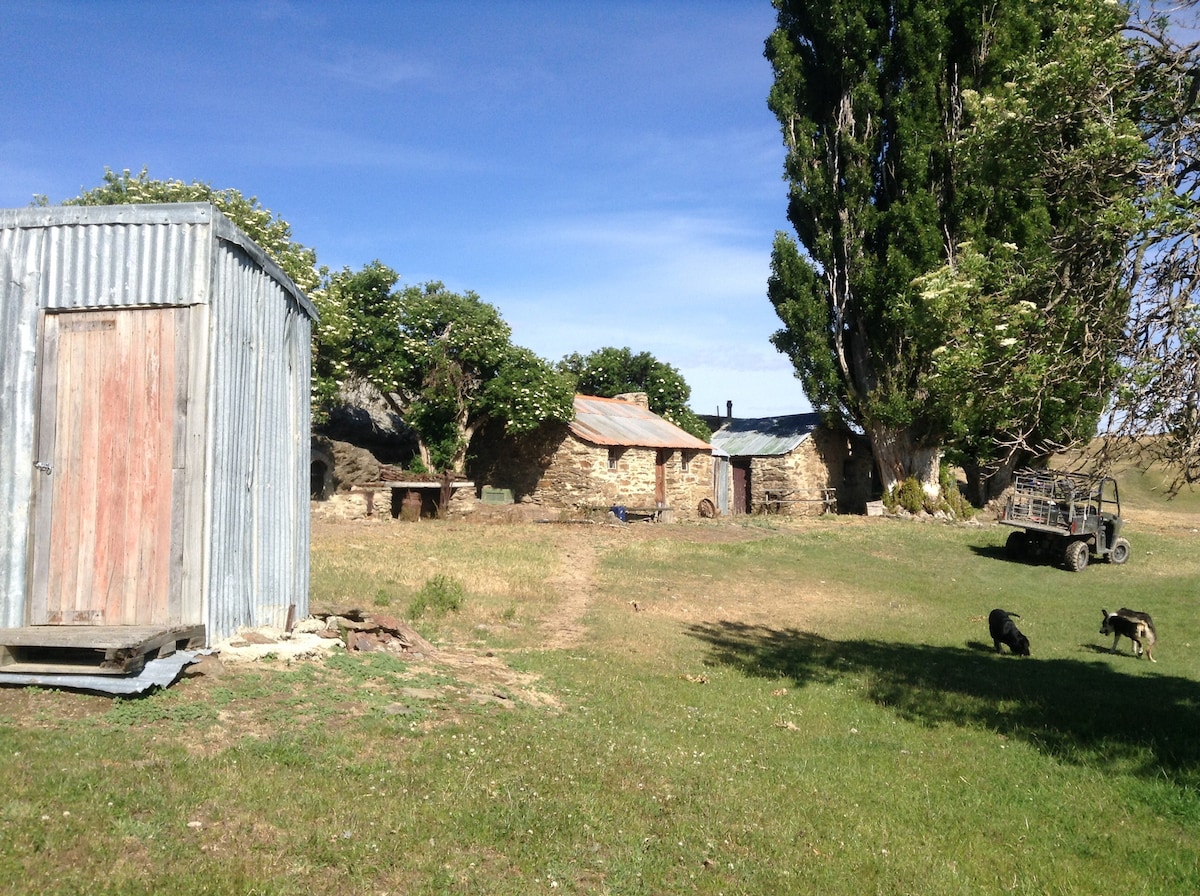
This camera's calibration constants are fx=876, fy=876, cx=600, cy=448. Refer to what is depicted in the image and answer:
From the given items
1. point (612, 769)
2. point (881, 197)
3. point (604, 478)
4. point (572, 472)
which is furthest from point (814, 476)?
point (612, 769)

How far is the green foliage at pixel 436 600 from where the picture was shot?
12203 mm

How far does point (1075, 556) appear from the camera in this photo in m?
22.3

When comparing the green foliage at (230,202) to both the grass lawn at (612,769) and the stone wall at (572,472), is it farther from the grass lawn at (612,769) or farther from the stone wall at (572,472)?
the grass lawn at (612,769)

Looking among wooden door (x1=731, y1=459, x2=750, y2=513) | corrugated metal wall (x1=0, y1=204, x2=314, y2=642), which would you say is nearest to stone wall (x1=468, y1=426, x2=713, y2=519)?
wooden door (x1=731, y1=459, x2=750, y2=513)

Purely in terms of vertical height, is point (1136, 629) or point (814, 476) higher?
→ point (814, 476)

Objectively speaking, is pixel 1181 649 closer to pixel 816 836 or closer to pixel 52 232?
pixel 816 836

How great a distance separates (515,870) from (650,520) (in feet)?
77.0

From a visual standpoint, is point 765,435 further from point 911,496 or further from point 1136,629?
point 1136,629

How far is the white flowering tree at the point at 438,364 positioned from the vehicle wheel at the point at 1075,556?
1493 centimetres

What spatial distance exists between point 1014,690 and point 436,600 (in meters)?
7.63

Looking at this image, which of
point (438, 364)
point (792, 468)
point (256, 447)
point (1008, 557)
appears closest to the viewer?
point (256, 447)

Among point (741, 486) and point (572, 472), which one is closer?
point (572, 472)

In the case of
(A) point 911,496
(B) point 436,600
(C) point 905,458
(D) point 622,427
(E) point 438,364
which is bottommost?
(B) point 436,600

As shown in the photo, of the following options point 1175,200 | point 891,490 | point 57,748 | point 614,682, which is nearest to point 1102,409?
point 1175,200
